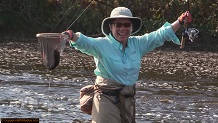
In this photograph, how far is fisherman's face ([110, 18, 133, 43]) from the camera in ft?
18.7

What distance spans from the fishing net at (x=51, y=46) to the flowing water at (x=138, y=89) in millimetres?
4635

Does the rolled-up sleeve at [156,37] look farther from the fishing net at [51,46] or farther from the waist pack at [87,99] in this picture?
the fishing net at [51,46]

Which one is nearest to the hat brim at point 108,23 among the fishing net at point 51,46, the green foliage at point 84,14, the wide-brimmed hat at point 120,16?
the wide-brimmed hat at point 120,16

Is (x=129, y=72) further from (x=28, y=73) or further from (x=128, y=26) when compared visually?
(x=28, y=73)

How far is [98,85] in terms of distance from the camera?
5.75 metres

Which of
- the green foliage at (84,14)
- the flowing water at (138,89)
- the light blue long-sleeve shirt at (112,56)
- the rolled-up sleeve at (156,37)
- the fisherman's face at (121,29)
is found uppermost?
the fisherman's face at (121,29)

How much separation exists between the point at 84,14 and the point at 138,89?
65.2ft

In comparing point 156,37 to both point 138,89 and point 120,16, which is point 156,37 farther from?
point 138,89

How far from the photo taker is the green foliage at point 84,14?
31.0m

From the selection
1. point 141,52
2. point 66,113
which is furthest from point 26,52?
point 141,52

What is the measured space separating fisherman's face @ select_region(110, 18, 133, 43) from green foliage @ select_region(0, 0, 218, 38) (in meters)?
22.4

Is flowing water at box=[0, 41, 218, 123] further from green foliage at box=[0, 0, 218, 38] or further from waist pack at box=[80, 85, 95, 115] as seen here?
green foliage at box=[0, 0, 218, 38]

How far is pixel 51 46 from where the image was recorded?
219 inches

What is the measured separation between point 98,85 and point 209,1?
79.9ft
